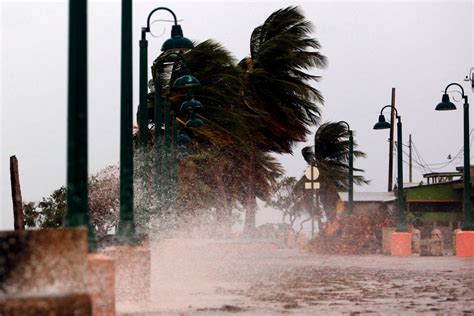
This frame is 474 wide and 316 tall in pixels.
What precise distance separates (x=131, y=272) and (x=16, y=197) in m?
14.8

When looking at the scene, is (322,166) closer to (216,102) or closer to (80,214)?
(216,102)

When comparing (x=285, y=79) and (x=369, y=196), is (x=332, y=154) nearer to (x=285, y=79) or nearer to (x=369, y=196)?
(x=369, y=196)

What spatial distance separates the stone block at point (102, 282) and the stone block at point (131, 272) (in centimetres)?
432

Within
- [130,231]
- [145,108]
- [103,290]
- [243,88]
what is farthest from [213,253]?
[103,290]

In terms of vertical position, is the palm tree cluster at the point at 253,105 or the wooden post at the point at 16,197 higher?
the palm tree cluster at the point at 253,105

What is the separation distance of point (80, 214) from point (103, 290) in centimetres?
99

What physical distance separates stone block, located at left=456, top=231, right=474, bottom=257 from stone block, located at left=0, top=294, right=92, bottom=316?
94.9 ft

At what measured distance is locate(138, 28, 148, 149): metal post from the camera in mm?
22484

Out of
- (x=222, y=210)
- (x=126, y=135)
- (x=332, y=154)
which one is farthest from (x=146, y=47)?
(x=332, y=154)

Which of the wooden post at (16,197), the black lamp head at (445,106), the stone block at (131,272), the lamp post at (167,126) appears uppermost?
the black lamp head at (445,106)

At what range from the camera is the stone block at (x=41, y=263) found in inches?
351

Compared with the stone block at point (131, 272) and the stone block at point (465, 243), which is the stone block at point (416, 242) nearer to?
the stone block at point (465, 243)

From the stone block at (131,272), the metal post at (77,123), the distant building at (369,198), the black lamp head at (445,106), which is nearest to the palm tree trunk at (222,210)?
the distant building at (369,198)

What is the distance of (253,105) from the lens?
50.6 meters
